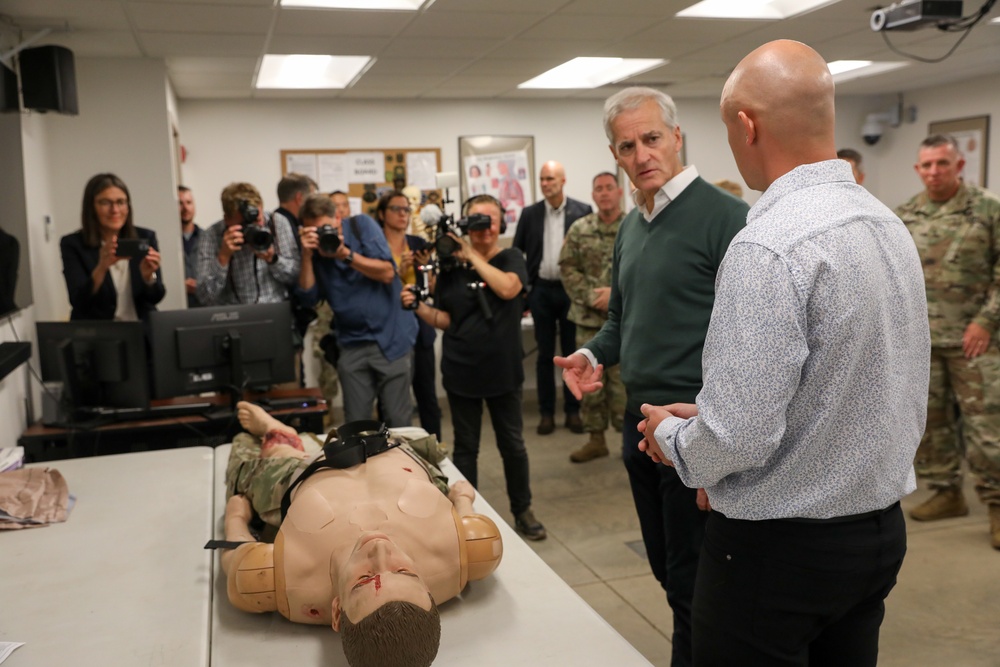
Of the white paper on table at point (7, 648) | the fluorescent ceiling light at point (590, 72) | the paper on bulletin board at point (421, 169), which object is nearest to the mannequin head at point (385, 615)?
the white paper on table at point (7, 648)

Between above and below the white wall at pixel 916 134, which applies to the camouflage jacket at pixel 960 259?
below

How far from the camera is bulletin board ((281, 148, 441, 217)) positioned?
6.23 meters

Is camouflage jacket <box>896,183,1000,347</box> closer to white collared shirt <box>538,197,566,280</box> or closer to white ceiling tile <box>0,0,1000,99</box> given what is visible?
white ceiling tile <box>0,0,1000,99</box>

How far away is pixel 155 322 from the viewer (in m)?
2.98

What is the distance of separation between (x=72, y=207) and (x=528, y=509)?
9.40ft

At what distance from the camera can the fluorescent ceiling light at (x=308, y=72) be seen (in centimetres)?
527

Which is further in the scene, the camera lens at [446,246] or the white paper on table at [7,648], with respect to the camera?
the camera lens at [446,246]

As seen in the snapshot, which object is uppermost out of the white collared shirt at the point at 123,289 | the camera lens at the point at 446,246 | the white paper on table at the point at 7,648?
the camera lens at the point at 446,246

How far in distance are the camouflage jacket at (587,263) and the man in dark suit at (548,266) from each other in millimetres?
606

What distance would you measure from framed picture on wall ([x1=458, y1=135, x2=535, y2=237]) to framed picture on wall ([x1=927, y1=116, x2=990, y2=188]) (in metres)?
3.36

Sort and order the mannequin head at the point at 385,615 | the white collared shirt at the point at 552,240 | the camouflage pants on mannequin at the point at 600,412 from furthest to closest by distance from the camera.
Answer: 1. the white collared shirt at the point at 552,240
2. the camouflage pants on mannequin at the point at 600,412
3. the mannequin head at the point at 385,615

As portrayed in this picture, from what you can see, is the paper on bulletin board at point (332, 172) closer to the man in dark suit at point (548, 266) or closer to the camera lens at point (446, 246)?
the man in dark suit at point (548, 266)

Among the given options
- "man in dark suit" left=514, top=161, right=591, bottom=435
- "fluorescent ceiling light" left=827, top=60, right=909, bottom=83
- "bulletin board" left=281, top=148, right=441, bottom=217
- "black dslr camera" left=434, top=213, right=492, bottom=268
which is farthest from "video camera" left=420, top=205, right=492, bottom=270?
"fluorescent ceiling light" left=827, top=60, right=909, bottom=83

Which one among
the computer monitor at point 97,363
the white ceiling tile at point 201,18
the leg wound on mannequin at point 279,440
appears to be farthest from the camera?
the white ceiling tile at point 201,18
